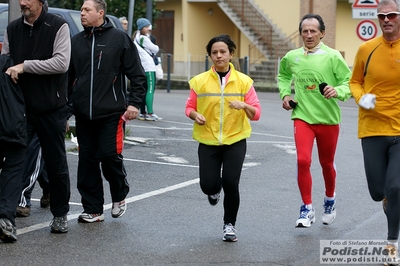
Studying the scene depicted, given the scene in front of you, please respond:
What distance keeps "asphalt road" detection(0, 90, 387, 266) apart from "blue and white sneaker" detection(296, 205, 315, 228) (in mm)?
72

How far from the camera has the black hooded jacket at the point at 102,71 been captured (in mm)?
7992

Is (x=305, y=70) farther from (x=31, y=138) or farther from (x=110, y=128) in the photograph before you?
(x=31, y=138)

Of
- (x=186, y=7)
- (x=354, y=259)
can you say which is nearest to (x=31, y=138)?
(x=354, y=259)

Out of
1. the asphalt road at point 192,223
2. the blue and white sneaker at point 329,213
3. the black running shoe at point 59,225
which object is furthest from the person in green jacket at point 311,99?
the black running shoe at point 59,225

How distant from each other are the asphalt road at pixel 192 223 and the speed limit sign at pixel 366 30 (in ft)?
29.6

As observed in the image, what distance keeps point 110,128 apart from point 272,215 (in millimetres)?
1869

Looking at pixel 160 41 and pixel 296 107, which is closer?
pixel 296 107

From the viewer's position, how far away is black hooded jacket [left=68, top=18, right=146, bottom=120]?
26.2ft

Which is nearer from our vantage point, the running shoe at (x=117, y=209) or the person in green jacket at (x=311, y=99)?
the person in green jacket at (x=311, y=99)

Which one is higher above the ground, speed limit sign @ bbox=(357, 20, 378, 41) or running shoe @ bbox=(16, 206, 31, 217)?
speed limit sign @ bbox=(357, 20, 378, 41)

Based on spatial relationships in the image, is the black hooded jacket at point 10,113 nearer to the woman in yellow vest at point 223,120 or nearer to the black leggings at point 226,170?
the woman in yellow vest at point 223,120

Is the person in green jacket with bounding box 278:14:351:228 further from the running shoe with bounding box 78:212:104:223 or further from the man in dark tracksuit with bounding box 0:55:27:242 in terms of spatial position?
the man in dark tracksuit with bounding box 0:55:27:242

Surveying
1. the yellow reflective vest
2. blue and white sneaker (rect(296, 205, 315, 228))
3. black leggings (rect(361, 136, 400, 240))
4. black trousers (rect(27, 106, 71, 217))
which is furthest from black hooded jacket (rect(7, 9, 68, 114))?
black leggings (rect(361, 136, 400, 240))

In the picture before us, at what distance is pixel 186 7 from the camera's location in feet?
124
